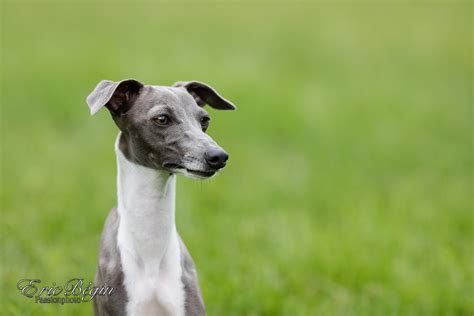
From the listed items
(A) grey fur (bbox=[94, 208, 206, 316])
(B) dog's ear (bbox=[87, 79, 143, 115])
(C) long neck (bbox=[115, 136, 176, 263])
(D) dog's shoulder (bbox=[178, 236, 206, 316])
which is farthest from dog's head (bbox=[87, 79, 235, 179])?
(D) dog's shoulder (bbox=[178, 236, 206, 316])

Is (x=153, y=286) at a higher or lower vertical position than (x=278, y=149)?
higher

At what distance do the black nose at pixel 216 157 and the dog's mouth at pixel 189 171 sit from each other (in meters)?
0.06

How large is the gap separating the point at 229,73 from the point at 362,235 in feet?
17.3

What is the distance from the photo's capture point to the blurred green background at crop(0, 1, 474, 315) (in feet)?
23.4

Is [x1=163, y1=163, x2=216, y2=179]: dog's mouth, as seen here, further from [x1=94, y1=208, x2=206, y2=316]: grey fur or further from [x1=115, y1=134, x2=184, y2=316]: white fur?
[x1=94, y1=208, x2=206, y2=316]: grey fur

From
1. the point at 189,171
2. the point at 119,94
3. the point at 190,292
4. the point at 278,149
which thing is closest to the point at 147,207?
the point at 189,171

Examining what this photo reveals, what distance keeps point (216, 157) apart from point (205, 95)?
0.97 metres

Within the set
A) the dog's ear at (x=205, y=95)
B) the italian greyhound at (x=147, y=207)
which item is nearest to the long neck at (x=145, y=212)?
the italian greyhound at (x=147, y=207)

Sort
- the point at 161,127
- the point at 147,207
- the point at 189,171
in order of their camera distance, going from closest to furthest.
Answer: the point at 189,171 < the point at 161,127 < the point at 147,207

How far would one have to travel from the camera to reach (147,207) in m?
4.62

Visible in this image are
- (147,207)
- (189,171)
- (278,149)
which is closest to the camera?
(189,171)

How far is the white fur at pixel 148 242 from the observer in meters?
4.59

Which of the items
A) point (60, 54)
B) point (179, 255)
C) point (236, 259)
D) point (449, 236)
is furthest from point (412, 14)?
point (179, 255)

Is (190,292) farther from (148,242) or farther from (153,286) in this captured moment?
(148,242)
